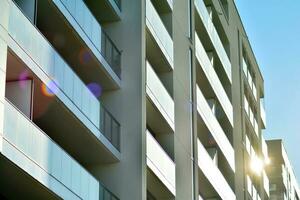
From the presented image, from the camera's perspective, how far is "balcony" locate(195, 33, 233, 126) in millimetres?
45656

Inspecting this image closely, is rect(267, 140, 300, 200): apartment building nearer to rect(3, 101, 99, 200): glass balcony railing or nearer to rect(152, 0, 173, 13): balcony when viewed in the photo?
rect(152, 0, 173, 13): balcony

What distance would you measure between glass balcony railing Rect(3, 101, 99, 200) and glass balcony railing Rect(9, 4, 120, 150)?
195 centimetres

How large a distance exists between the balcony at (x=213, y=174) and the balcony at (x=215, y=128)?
1.77 metres

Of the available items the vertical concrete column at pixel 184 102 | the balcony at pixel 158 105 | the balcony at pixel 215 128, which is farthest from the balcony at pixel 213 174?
the balcony at pixel 158 105

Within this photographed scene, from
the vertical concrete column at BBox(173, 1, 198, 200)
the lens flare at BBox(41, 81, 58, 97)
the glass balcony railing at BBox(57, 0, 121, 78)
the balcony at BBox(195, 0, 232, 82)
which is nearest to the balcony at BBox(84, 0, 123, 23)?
the glass balcony railing at BBox(57, 0, 121, 78)

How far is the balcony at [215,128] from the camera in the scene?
44875mm

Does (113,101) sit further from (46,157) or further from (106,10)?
(46,157)

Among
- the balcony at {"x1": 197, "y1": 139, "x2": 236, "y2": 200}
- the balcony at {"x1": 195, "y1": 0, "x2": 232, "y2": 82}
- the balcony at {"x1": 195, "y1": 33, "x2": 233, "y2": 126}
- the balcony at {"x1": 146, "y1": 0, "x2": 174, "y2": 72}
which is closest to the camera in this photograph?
the balcony at {"x1": 146, "y1": 0, "x2": 174, "y2": 72}

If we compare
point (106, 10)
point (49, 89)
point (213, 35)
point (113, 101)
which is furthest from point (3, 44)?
point (213, 35)

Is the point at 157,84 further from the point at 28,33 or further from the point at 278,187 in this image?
the point at 278,187

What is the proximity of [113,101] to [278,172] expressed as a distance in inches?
2102

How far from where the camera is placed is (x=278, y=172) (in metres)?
84.1

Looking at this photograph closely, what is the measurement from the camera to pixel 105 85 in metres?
33.0

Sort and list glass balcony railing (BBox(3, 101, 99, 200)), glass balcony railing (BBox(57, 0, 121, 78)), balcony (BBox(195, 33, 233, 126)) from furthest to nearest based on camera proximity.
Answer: balcony (BBox(195, 33, 233, 126))
glass balcony railing (BBox(57, 0, 121, 78))
glass balcony railing (BBox(3, 101, 99, 200))
